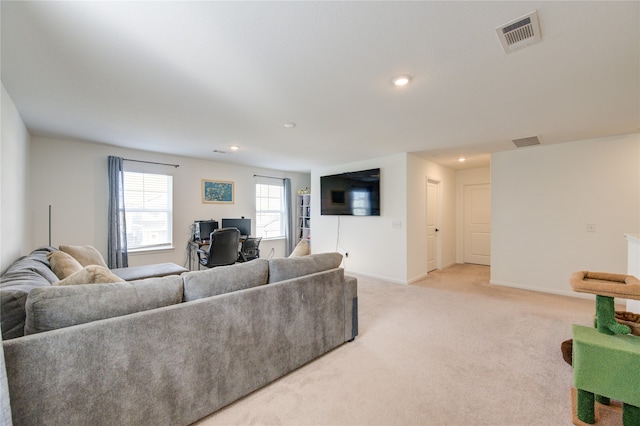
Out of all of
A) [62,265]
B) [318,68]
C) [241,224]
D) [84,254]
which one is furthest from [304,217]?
[318,68]

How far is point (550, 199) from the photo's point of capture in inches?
162

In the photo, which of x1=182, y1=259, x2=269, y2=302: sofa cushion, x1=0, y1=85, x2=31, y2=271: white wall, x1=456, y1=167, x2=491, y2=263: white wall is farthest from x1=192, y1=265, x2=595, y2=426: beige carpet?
x1=456, y1=167, x2=491, y2=263: white wall

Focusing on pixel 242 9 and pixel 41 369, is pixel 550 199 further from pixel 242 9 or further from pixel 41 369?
pixel 41 369

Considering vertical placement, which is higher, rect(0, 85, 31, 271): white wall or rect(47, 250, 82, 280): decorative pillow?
rect(0, 85, 31, 271): white wall

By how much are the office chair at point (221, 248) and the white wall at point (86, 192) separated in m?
0.99

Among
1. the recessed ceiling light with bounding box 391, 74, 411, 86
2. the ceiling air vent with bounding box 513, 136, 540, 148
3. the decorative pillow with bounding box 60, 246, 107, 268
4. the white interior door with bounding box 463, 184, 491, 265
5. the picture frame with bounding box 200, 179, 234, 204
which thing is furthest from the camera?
the white interior door with bounding box 463, 184, 491, 265

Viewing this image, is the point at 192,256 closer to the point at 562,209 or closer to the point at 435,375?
the point at 435,375

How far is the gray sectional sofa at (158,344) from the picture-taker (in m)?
1.16

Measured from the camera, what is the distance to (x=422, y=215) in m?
5.02

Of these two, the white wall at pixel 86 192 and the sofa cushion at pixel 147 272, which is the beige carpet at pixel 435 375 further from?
the white wall at pixel 86 192

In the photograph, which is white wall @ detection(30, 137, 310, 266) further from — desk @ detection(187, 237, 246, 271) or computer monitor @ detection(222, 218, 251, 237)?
computer monitor @ detection(222, 218, 251, 237)

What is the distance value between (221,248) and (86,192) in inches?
85.7

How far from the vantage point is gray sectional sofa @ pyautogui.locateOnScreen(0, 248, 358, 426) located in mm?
1164

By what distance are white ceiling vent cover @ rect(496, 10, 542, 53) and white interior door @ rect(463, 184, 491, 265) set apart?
5.16m
